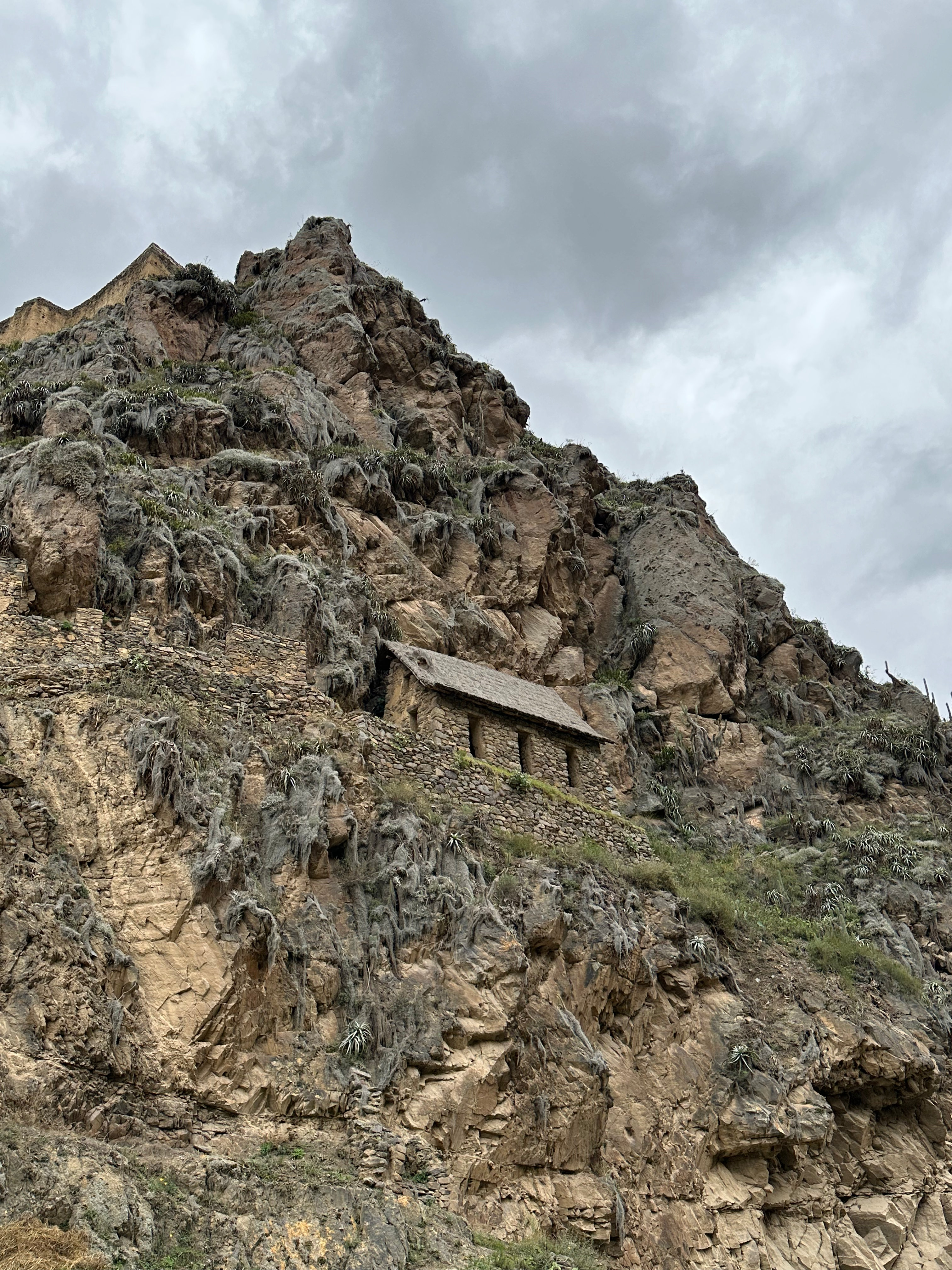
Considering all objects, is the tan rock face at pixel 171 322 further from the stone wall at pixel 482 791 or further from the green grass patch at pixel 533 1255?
the green grass patch at pixel 533 1255

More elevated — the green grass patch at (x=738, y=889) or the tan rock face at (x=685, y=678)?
the tan rock face at (x=685, y=678)

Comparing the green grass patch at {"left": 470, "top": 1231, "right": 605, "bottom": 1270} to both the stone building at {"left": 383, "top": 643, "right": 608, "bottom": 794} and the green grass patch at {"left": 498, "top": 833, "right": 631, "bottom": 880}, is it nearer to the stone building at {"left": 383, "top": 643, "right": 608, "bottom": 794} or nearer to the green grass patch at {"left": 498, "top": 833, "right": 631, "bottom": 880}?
the green grass patch at {"left": 498, "top": 833, "right": 631, "bottom": 880}

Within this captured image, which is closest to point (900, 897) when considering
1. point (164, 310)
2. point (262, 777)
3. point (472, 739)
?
point (472, 739)

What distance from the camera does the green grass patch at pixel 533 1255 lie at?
1273 cm

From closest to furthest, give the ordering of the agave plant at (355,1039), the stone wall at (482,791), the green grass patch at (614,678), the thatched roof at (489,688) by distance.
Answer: the agave plant at (355,1039), the stone wall at (482,791), the thatched roof at (489,688), the green grass patch at (614,678)

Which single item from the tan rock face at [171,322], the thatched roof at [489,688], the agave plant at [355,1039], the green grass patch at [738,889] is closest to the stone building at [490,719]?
the thatched roof at [489,688]

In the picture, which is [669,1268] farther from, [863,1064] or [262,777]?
[262,777]

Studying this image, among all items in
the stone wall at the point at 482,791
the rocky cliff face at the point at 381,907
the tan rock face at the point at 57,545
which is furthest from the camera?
the stone wall at the point at 482,791

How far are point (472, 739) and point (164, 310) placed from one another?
26.2m

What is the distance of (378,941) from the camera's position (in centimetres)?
1616

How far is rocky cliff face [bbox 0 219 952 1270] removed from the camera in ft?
40.8

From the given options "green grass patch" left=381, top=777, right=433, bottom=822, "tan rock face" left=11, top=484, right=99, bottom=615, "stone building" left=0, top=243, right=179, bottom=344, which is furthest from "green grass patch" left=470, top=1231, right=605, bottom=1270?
"stone building" left=0, top=243, right=179, bottom=344

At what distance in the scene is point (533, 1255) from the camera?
1346 centimetres

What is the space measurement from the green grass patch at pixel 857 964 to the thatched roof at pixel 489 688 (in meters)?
7.76
